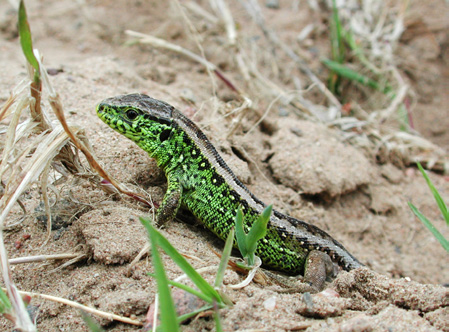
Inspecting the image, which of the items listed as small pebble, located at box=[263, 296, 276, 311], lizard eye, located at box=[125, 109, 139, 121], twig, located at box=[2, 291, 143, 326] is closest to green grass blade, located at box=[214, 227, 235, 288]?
small pebble, located at box=[263, 296, 276, 311]

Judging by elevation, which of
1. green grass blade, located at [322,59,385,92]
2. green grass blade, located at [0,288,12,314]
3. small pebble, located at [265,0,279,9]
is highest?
small pebble, located at [265,0,279,9]

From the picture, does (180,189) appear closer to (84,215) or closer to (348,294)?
(84,215)

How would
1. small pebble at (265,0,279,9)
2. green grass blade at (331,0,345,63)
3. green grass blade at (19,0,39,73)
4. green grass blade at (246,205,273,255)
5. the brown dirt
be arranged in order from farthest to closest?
small pebble at (265,0,279,9) < green grass blade at (331,0,345,63) < the brown dirt < green grass blade at (246,205,273,255) < green grass blade at (19,0,39,73)

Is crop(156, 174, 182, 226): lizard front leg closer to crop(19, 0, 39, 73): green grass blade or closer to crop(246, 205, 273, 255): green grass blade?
crop(246, 205, 273, 255): green grass blade

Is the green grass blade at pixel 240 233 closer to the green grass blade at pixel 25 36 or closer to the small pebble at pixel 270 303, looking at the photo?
the small pebble at pixel 270 303

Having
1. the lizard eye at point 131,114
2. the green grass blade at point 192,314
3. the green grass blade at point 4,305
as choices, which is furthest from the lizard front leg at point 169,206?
the green grass blade at point 4,305

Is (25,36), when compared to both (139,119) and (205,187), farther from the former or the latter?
(205,187)

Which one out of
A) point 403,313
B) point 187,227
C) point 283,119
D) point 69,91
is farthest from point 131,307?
point 283,119
